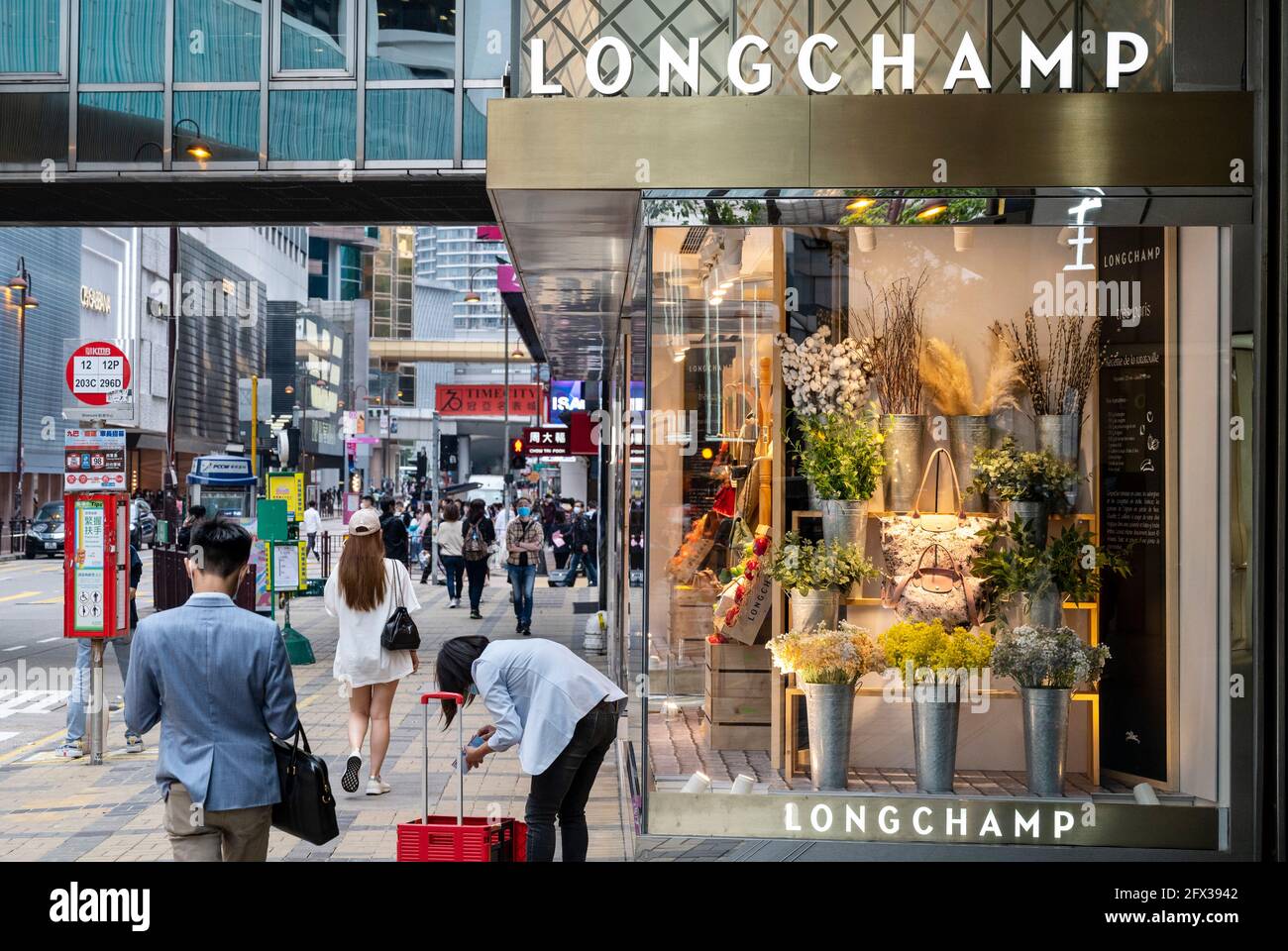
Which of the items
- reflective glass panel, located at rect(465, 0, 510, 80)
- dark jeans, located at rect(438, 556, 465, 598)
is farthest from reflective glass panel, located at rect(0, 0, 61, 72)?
dark jeans, located at rect(438, 556, 465, 598)

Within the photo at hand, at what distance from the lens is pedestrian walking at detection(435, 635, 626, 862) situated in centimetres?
574

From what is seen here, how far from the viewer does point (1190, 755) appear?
20.1 feet

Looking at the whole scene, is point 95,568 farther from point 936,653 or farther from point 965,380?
point 965,380

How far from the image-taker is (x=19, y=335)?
4478cm

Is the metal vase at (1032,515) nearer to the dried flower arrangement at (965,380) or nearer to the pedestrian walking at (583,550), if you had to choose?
the dried flower arrangement at (965,380)

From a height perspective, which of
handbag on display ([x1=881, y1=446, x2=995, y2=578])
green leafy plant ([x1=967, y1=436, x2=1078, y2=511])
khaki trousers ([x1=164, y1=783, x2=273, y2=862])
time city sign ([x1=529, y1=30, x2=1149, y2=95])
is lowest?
khaki trousers ([x1=164, y1=783, x2=273, y2=862])

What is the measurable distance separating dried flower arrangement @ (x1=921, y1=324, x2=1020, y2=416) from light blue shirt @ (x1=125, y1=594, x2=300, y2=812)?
3778mm

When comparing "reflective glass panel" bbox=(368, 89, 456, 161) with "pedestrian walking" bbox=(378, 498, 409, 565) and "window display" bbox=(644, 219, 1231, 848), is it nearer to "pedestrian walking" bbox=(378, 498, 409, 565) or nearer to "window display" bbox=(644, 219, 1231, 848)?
"pedestrian walking" bbox=(378, 498, 409, 565)

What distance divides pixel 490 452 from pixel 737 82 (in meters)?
113

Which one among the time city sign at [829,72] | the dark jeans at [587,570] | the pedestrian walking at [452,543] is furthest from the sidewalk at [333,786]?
the dark jeans at [587,570]

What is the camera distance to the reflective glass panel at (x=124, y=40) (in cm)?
1495

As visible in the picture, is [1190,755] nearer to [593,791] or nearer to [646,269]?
[646,269]

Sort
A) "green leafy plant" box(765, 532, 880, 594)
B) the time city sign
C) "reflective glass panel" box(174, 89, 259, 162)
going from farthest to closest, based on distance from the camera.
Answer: "reflective glass panel" box(174, 89, 259, 162)
"green leafy plant" box(765, 532, 880, 594)
the time city sign

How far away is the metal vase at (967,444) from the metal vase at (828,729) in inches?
46.9
